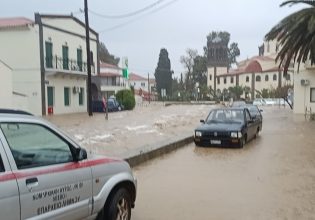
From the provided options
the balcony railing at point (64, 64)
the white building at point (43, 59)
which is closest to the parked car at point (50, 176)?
the white building at point (43, 59)

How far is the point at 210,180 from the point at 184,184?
776 mm

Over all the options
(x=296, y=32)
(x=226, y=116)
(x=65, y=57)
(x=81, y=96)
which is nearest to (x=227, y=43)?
(x=81, y=96)

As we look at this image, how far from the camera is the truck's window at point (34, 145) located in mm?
4375

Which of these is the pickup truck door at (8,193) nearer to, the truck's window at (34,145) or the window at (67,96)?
the truck's window at (34,145)

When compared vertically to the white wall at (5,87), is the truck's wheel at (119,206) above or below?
below

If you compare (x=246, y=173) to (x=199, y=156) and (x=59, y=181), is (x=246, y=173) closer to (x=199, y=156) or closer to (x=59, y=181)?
(x=199, y=156)

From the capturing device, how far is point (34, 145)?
4711 millimetres

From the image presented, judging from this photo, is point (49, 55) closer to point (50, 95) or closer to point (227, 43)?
point (50, 95)

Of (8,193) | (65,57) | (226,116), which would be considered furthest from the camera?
(65,57)

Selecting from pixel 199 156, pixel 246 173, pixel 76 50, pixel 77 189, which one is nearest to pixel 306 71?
pixel 76 50

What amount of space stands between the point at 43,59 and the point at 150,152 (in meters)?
27.4

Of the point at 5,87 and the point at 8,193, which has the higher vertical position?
the point at 5,87

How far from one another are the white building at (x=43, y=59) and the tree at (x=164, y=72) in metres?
67.8

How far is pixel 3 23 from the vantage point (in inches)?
1543
